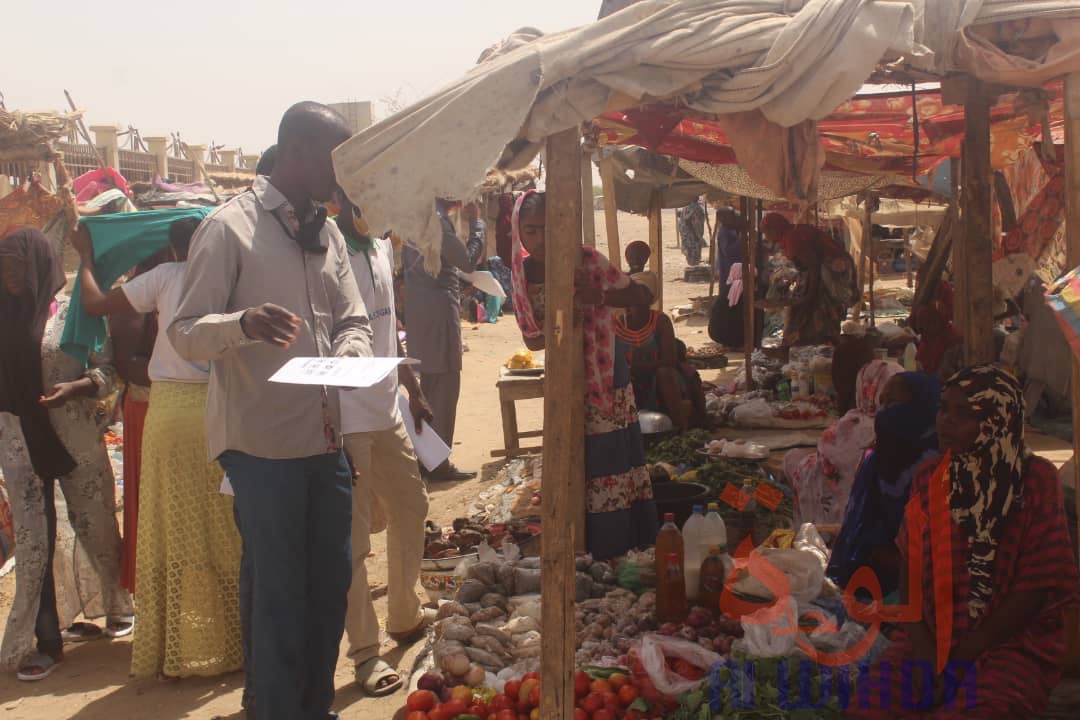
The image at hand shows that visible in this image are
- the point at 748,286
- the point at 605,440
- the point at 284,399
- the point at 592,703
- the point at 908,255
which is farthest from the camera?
the point at 908,255

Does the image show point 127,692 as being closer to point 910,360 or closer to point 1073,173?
point 1073,173

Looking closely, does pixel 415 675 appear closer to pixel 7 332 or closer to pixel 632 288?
pixel 632 288

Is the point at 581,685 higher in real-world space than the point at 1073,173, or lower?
lower

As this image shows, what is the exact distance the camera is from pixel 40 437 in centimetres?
463

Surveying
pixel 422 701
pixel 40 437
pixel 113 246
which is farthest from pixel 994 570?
pixel 40 437

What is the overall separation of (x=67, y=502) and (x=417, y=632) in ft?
5.94

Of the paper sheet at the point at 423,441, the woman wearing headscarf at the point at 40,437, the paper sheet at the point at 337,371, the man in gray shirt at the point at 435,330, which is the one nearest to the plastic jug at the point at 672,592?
the paper sheet at the point at 423,441

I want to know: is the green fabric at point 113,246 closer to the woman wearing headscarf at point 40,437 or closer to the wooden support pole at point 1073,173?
the woman wearing headscarf at point 40,437

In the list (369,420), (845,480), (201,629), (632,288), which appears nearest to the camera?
(369,420)

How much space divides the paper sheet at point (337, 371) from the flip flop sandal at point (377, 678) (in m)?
1.91

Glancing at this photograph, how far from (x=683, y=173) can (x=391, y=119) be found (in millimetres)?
7751

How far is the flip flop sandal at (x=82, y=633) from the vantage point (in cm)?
512

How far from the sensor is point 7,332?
456 centimetres

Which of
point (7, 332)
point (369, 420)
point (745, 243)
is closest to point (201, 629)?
point (369, 420)
